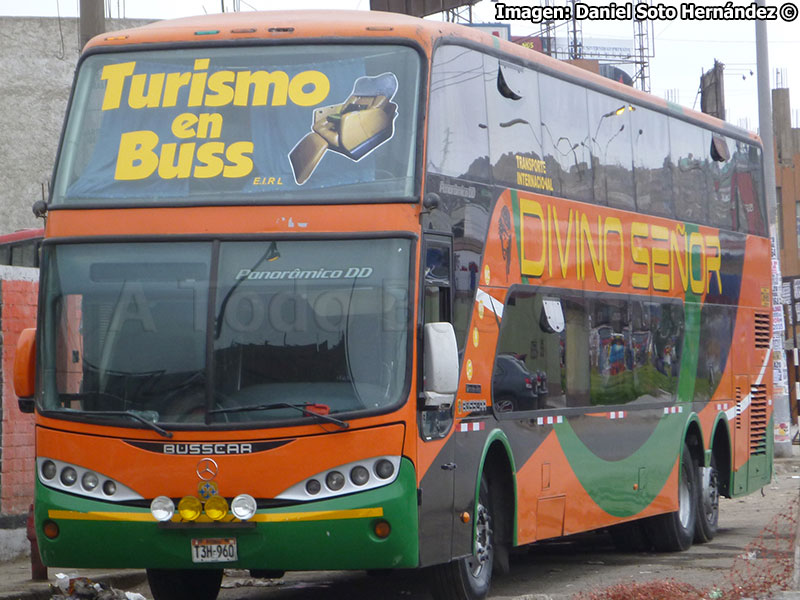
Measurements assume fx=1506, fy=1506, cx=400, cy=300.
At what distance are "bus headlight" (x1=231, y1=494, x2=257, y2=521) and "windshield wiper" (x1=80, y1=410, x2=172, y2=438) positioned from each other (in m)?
0.59

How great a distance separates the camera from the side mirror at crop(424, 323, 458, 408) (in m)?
9.35

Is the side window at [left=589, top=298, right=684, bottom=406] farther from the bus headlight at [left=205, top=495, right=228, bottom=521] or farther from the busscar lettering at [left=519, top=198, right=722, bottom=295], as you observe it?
the bus headlight at [left=205, top=495, right=228, bottom=521]

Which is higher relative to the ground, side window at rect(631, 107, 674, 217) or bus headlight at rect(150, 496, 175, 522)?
side window at rect(631, 107, 674, 217)

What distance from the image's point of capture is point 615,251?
544 inches

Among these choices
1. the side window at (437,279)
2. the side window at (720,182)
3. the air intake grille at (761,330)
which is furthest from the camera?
the air intake grille at (761,330)

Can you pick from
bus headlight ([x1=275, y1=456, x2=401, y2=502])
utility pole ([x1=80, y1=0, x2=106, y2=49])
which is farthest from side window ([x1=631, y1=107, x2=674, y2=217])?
bus headlight ([x1=275, y1=456, x2=401, y2=502])

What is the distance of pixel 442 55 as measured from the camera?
410 inches

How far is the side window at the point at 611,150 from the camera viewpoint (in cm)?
1366

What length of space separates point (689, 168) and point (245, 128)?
751 cm

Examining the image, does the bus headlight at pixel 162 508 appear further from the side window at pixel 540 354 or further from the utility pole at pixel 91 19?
the utility pole at pixel 91 19

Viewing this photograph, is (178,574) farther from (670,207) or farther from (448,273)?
(670,207)

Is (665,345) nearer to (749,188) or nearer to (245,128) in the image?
(749,188)

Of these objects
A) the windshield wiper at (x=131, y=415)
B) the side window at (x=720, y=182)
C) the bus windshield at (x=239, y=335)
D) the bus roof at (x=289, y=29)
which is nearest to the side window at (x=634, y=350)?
the side window at (x=720, y=182)

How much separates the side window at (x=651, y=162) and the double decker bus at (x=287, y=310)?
322cm
